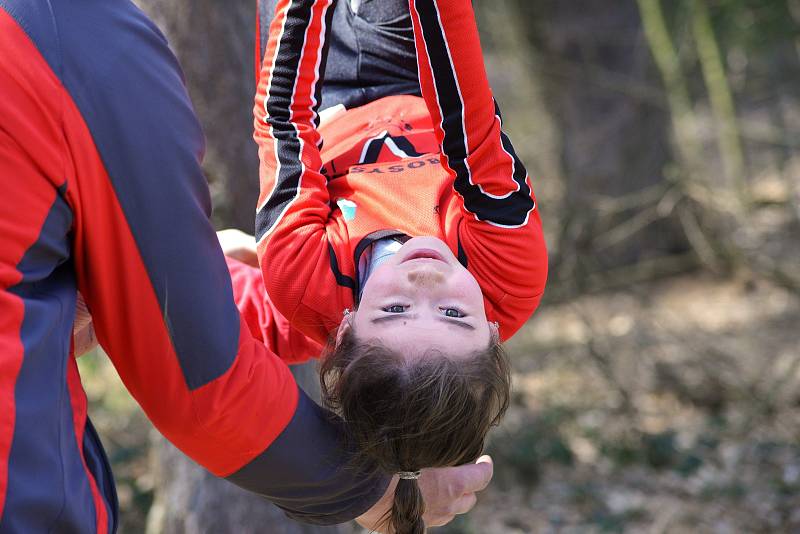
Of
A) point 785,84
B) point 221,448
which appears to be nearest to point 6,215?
point 221,448

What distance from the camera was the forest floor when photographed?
14.1 ft

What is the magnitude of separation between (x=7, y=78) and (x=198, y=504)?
1.94 metres

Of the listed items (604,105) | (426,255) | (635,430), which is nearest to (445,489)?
(426,255)

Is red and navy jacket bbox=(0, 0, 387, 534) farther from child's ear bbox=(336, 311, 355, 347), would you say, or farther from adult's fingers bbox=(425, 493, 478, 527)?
adult's fingers bbox=(425, 493, 478, 527)

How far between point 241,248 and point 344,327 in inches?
19.6

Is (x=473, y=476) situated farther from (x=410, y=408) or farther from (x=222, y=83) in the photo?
(x=222, y=83)

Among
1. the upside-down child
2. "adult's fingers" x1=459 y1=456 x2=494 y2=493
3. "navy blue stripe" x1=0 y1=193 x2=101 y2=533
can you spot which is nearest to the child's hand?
the upside-down child

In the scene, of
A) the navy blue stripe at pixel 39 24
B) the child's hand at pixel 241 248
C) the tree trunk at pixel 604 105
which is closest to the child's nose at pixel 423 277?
the child's hand at pixel 241 248

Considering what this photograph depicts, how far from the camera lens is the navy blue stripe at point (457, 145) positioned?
2.04 metres

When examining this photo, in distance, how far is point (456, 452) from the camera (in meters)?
2.07

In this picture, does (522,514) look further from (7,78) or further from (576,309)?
(7,78)

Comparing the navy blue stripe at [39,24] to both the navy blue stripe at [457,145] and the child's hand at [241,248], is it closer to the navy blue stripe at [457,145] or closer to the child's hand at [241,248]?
the navy blue stripe at [457,145]

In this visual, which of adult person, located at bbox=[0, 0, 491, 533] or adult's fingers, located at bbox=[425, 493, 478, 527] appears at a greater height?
adult person, located at bbox=[0, 0, 491, 533]

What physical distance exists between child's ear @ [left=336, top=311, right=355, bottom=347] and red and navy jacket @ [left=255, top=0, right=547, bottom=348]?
0.04 meters
